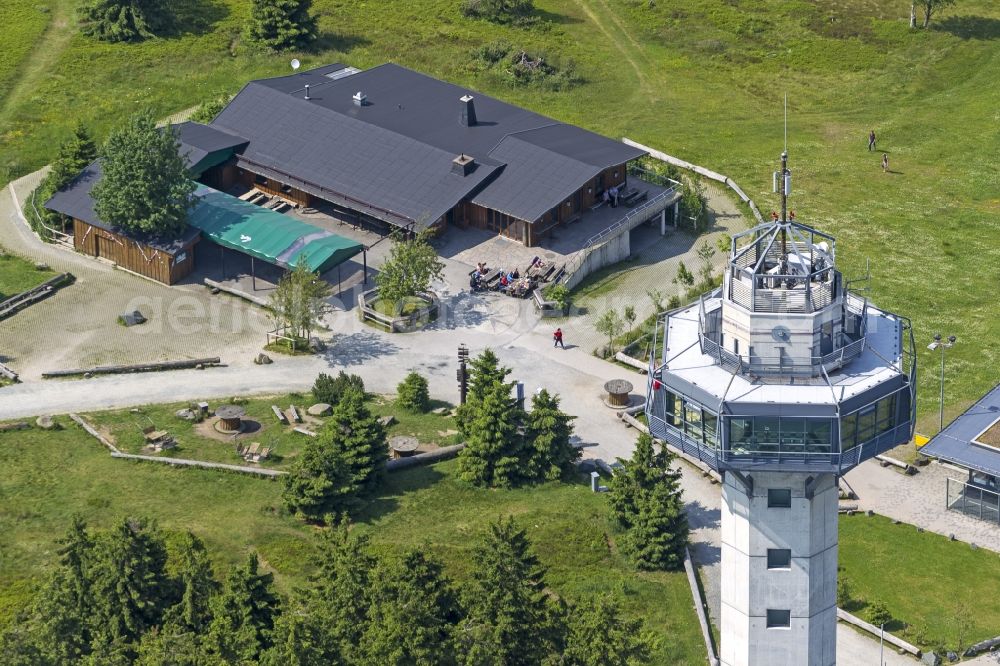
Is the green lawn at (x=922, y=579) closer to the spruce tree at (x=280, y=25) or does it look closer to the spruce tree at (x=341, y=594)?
the spruce tree at (x=341, y=594)

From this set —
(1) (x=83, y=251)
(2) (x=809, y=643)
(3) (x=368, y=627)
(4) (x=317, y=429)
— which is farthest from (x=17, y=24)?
(2) (x=809, y=643)

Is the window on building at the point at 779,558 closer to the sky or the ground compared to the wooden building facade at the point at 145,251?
closer to the sky

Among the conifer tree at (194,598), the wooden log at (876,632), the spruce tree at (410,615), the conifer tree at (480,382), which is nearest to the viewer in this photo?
the spruce tree at (410,615)

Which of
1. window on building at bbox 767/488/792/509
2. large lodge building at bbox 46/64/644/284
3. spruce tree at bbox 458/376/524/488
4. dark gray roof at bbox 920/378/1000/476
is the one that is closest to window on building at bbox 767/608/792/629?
window on building at bbox 767/488/792/509

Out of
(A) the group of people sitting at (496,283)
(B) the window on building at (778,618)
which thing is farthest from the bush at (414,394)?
A: (B) the window on building at (778,618)

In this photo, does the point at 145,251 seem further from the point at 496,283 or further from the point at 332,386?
the point at 496,283

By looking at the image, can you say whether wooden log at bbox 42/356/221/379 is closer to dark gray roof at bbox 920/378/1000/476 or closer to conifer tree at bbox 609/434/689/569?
conifer tree at bbox 609/434/689/569
